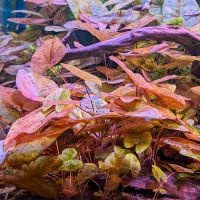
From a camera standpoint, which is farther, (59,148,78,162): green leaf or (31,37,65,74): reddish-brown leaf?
(31,37,65,74): reddish-brown leaf

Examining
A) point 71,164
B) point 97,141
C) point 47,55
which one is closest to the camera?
point 71,164

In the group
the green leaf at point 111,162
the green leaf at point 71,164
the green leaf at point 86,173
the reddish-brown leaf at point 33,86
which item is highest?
the reddish-brown leaf at point 33,86

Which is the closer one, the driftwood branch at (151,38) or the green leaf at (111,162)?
the green leaf at (111,162)

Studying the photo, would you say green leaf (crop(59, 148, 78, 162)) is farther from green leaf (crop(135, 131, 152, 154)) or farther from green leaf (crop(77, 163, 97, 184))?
green leaf (crop(135, 131, 152, 154))

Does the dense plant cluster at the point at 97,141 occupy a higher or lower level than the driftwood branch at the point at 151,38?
lower

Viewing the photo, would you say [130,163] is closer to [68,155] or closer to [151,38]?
[68,155]

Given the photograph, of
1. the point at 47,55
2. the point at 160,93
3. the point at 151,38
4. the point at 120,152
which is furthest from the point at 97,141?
the point at 151,38

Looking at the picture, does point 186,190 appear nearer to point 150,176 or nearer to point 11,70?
point 150,176

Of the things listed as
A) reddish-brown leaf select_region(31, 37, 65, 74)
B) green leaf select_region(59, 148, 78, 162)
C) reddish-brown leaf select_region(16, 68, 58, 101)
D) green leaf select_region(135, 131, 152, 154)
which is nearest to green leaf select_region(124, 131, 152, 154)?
green leaf select_region(135, 131, 152, 154)

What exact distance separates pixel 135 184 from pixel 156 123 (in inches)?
6.1

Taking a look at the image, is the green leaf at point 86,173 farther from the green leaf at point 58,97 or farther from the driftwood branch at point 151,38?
the driftwood branch at point 151,38

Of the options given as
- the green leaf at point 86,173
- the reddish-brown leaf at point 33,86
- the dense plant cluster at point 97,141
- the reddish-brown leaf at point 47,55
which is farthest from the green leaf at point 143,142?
the reddish-brown leaf at point 47,55

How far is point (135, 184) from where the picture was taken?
0.72 metres

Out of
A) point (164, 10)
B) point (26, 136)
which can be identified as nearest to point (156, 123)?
point (26, 136)
